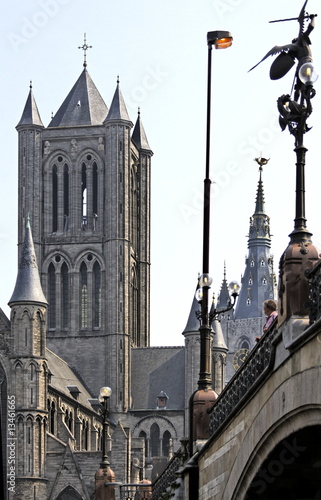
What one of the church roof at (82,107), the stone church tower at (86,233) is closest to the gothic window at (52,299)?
the stone church tower at (86,233)

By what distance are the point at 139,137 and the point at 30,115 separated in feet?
35.3

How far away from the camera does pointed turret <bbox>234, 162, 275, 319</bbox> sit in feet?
531

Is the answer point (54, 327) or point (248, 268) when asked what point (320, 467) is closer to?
point (54, 327)

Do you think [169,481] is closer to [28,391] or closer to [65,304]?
[28,391]

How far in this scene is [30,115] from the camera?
99.7 metres

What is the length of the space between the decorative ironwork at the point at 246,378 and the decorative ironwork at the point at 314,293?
1.65 meters

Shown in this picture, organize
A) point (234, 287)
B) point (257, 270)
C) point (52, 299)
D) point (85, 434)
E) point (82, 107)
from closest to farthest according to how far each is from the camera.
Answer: point (234, 287) < point (85, 434) < point (52, 299) < point (82, 107) < point (257, 270)

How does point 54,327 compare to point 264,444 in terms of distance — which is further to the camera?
point 54,327

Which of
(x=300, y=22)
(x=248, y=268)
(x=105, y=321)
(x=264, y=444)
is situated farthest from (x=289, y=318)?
(x=248, y=268)

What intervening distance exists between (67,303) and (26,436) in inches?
822

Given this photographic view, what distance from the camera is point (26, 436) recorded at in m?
77.8

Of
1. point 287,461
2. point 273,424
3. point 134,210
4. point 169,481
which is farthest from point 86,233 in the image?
point 273,424

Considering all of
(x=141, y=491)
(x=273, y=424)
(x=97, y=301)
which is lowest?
(x=273, y=424)

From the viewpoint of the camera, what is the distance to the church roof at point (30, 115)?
99300mm
